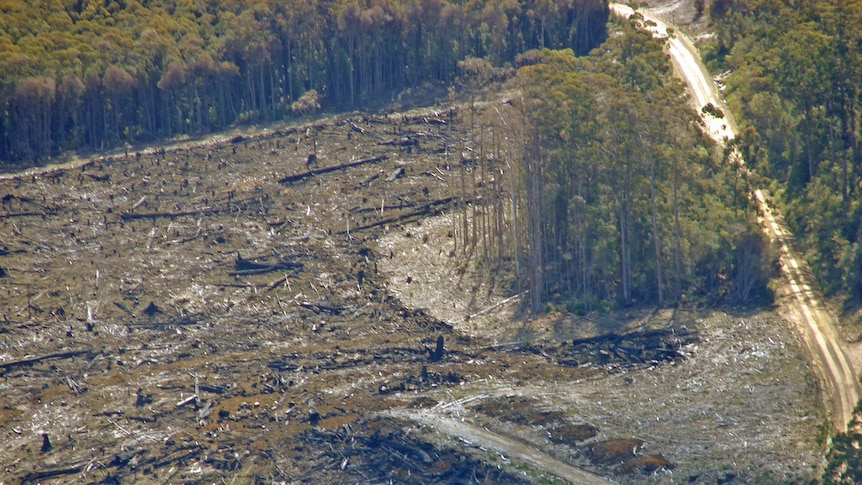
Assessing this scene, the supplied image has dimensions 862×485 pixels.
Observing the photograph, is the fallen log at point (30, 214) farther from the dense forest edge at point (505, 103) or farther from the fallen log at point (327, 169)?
the fallen log at point (327, 169)

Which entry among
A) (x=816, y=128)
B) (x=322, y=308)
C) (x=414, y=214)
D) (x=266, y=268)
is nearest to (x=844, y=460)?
(x=322, y=308)

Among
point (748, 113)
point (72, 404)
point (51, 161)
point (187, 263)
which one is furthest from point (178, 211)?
point (748, 113)

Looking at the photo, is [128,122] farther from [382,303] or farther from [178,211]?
[382,303]

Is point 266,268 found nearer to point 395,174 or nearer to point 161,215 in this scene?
point 161,215

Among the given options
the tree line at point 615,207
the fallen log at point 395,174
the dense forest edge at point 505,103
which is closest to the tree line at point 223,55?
the dense forest edge at point 505,103

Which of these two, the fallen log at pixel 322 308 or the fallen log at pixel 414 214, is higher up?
the fallen log at pixel 414 214
